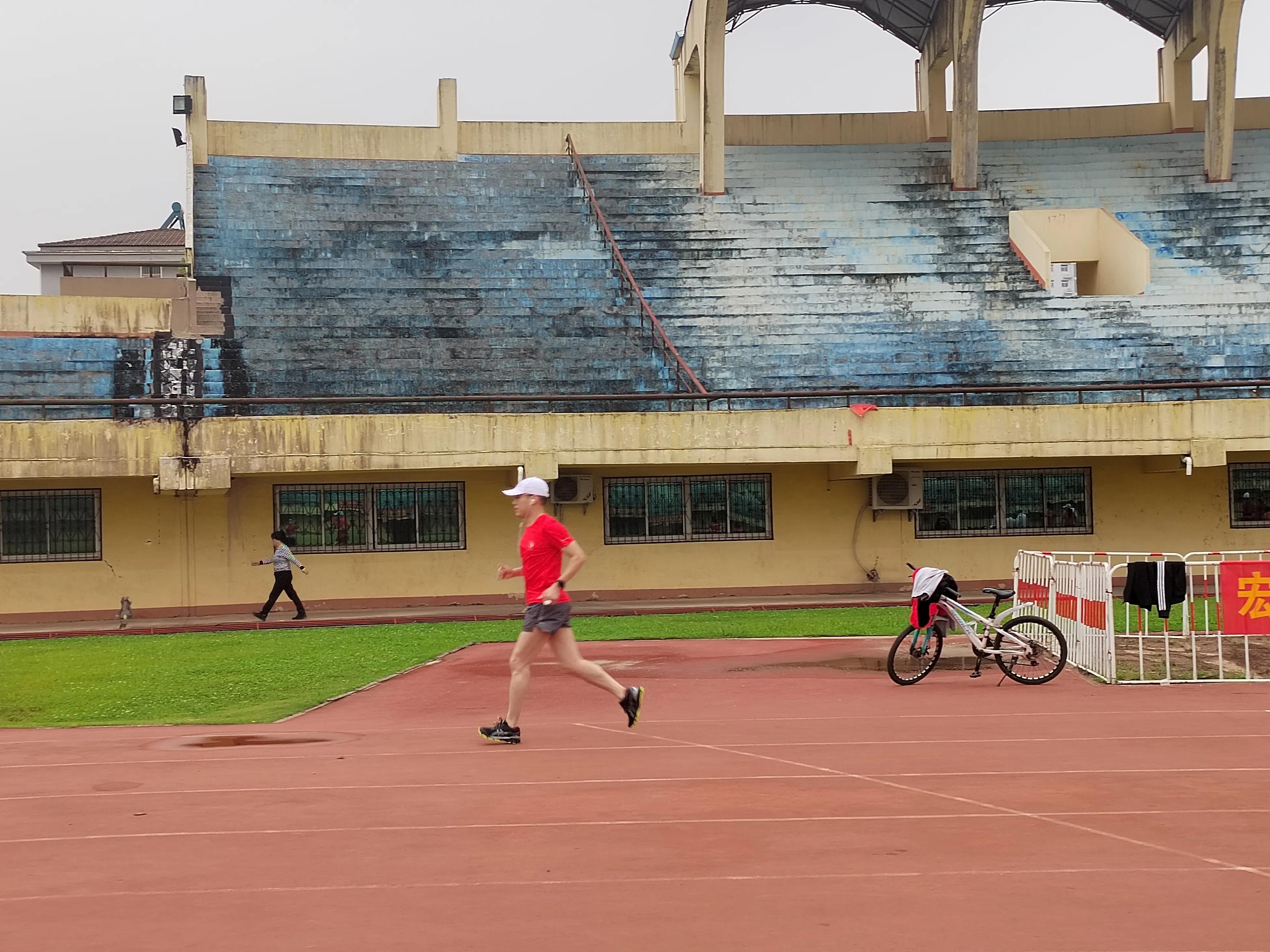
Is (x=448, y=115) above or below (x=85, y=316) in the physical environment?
above

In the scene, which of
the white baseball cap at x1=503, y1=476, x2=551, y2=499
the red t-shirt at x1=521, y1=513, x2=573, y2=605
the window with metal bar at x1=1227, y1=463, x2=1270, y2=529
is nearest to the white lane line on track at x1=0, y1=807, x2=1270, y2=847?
the red t-shirt at x1=521, y1=513, x2=573, y2=605

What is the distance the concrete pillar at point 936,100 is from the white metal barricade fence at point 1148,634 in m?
22.2

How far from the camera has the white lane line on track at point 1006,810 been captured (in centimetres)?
591

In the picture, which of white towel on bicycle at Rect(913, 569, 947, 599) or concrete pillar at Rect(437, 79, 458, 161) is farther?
concrete pillar at Rect(437, 79, 458, 161)

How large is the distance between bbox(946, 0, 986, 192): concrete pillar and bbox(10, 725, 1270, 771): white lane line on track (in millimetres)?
25312

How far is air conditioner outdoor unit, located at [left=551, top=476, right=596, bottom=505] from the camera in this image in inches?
976

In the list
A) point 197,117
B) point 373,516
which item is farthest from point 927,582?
point 197,117

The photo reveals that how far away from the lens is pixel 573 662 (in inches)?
375

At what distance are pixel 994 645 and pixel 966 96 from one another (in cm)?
2316

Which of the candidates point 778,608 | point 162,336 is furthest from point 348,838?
point 162,336

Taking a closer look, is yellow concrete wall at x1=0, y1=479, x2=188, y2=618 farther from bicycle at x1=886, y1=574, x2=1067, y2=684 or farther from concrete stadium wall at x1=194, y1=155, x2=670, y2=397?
bicycle at x1=886, y1=574, x2=1067, y2=684

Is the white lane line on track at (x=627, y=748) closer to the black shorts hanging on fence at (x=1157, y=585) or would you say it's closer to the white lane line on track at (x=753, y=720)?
the white lane line on track at (x=753, y=720)

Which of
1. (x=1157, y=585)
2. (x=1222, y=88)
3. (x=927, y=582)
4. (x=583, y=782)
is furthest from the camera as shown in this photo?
(x=1222, y=88)

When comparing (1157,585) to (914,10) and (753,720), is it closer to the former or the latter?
(753,720)
